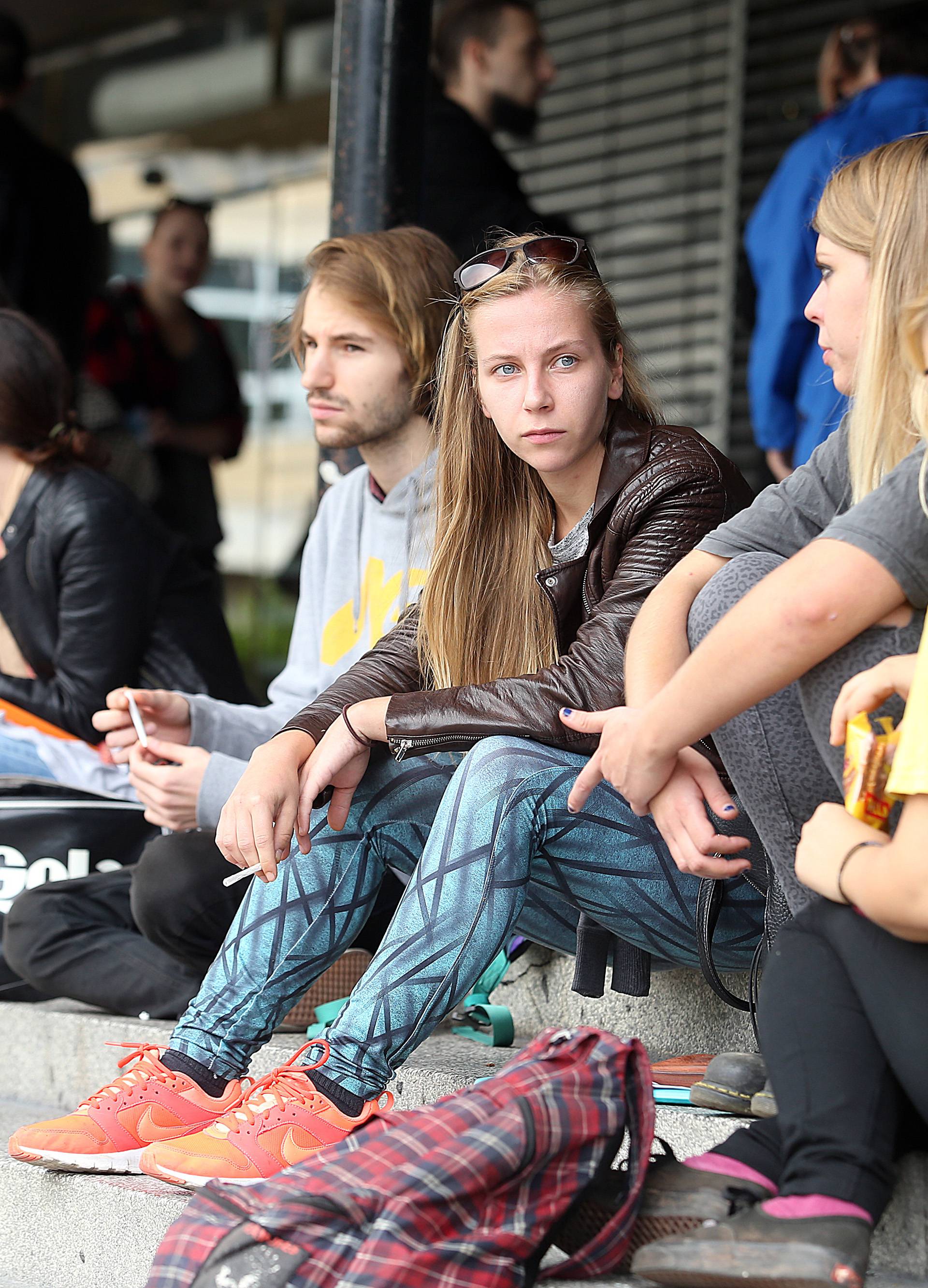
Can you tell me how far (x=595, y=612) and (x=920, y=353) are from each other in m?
0.82

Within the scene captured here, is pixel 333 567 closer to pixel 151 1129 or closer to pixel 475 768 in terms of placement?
pixel 475 768

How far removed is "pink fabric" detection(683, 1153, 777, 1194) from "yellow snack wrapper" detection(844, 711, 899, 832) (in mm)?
407

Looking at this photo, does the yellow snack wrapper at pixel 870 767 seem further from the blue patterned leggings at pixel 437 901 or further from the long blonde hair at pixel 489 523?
the long blonde hair at pixel 489 523

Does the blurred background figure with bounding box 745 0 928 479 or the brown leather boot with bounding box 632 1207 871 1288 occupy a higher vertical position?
the blurred background figure with bounding box 745 0 928 479

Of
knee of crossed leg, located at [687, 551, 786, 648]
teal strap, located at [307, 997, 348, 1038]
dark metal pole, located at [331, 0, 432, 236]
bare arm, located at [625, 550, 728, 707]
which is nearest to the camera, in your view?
knee of crossed leg, located at [687, 551, 786, 648]

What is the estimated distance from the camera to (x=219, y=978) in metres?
2.29

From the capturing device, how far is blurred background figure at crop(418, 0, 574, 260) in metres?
4.38

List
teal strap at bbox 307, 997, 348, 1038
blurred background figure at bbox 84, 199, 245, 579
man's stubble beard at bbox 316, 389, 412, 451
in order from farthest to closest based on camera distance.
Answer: blurred background figure at bbox 84, 199, 245, 579 → man's stubble beard at bbox 316, 389, 412, 451 → teal strap at bbox 307, 997, 348, 1038

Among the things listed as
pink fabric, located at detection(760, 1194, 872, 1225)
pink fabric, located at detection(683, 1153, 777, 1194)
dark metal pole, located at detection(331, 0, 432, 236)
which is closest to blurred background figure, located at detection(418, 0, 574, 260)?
dark metal pole, located at detection(331, 0, 432, 236)

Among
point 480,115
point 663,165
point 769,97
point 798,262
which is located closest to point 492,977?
point 798,262

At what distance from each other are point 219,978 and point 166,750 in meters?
0.64

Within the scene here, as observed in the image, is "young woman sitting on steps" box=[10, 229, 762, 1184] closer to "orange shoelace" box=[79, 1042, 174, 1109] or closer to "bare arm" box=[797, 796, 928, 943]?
"orange shoelace" box=[79, 1042, 174, 1109]

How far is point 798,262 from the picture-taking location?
4.40 m

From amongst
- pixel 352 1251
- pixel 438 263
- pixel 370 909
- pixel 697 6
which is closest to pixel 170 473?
pixel 697 6
